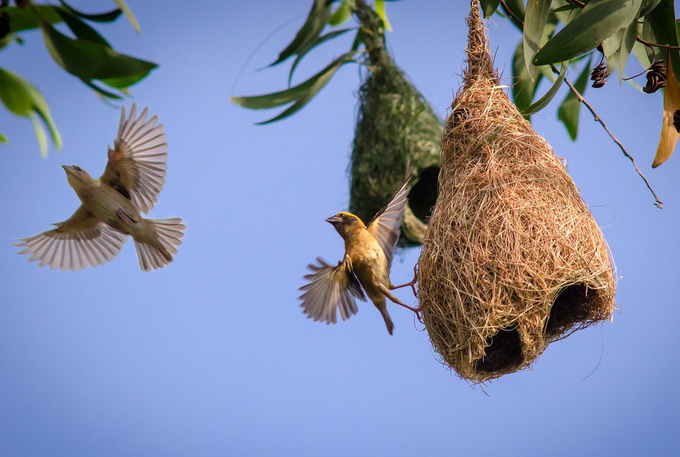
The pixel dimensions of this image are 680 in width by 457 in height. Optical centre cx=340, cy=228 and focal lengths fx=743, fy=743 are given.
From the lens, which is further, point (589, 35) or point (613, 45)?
point (613, 45)

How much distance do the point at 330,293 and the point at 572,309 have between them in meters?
0.86

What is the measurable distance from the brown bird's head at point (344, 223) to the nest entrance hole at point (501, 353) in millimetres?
635

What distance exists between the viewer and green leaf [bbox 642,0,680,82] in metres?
2.28

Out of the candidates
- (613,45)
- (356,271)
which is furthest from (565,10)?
(356,271)

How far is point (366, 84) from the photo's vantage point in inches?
142

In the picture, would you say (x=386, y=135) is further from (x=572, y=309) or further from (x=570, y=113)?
(x=572, y=309)

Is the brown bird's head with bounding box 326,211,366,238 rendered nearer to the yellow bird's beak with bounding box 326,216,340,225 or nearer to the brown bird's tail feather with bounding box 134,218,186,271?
the yellow bird's beak with bounding box 326,216,340,225

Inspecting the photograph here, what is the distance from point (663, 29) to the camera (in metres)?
2.31

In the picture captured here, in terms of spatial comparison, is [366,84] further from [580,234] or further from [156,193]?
[580,234]

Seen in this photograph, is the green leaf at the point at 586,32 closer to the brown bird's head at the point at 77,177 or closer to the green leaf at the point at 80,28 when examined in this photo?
the green leaf at the point at 80,28

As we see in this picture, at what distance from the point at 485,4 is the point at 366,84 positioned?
54.1 inches

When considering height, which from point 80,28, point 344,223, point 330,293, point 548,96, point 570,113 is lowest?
point 330,293

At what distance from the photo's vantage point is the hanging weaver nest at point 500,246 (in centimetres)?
222

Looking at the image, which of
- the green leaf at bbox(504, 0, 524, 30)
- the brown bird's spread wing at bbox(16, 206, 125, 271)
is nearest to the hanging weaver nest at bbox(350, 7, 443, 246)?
the green leaf at bbox(504, 0, 524, 30)
